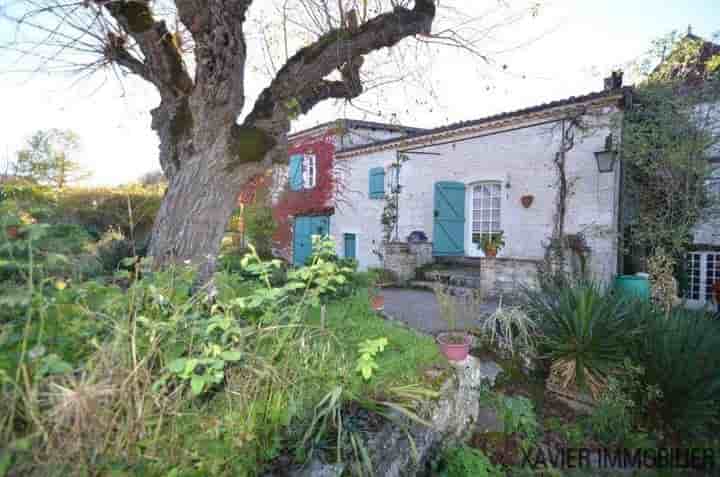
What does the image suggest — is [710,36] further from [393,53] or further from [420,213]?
[420,213]

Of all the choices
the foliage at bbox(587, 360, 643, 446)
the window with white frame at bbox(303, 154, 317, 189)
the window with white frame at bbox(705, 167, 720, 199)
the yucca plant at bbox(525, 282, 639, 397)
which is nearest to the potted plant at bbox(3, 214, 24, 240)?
the foliage at bbox(587, 360, 643, 446)

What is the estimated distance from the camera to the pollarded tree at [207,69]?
162 inches

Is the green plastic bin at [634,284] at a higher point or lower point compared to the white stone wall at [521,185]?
lower

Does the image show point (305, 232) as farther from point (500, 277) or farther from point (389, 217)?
point (500, 277)

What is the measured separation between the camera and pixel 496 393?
3789 mm

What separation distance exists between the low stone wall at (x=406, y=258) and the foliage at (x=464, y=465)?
7.13 metres

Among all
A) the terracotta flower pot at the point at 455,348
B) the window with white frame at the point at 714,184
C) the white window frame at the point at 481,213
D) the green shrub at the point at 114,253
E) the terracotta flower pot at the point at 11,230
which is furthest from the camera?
the white window frame at the point at 481,213

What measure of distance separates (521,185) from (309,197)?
8327 mm

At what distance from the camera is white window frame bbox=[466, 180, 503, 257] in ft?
31.4

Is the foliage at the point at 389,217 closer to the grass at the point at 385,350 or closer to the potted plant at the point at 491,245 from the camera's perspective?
the potted plant at the point at 491,245

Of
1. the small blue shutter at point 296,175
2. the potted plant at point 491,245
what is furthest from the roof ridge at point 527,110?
the small blue shutter at point 296,175

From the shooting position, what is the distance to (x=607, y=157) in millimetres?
6816

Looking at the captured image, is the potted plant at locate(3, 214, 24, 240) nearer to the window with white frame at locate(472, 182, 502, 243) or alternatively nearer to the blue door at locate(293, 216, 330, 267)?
the window with white frame at locate(472, 182, 502, 243)

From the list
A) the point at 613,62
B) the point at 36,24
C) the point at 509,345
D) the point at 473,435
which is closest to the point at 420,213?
the point at 613,62
